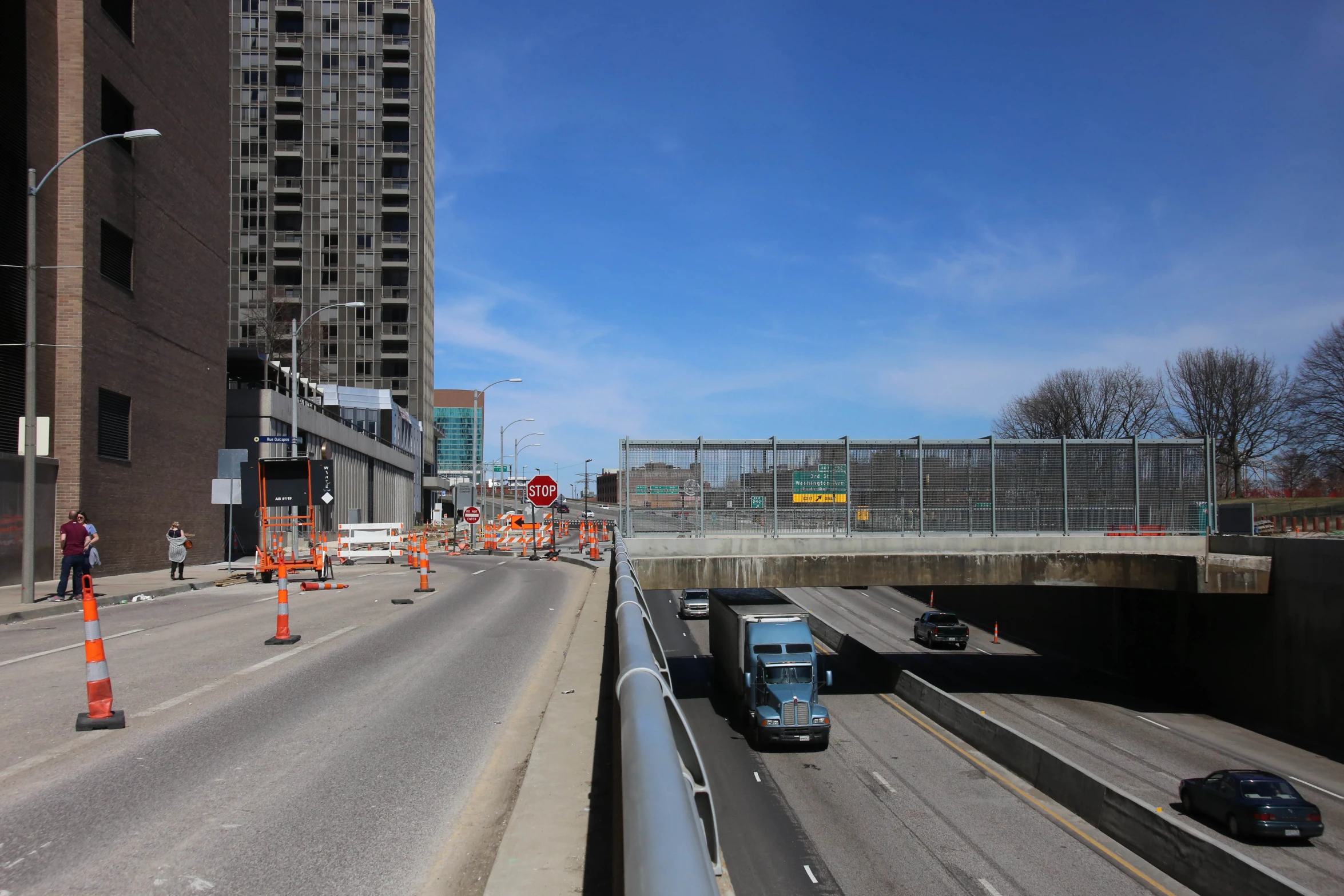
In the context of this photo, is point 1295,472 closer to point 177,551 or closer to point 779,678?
point 779,678

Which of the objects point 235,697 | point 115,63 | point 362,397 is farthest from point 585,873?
point 362,397

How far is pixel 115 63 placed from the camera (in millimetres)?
27781

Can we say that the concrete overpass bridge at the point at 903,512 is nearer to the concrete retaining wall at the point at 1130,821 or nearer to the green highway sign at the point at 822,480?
the green highway sign at the point at 822,480

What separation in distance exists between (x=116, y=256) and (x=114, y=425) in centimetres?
Answer: 527

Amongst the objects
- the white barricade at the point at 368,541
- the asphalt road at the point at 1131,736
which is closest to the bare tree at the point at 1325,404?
the asphalt road at the point at 1131,736

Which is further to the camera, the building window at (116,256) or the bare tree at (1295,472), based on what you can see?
the bare tree at (1295,472)

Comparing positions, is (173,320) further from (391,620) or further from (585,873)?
(585,873)

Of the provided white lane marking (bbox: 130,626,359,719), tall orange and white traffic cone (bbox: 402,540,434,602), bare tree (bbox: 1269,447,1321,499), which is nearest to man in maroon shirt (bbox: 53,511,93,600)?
tall orange and white traffic cone (bbox: 402,540,434,602)

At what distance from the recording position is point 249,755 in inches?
269

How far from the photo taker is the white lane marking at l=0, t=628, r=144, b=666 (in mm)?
11367

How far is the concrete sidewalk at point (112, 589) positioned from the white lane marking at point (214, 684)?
6813 millimetres

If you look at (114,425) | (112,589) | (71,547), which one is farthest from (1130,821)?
(114,425)

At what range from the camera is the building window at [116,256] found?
88.7 ft

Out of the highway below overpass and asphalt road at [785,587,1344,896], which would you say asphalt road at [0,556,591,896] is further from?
asphalt road at [785,587,1344,896]
